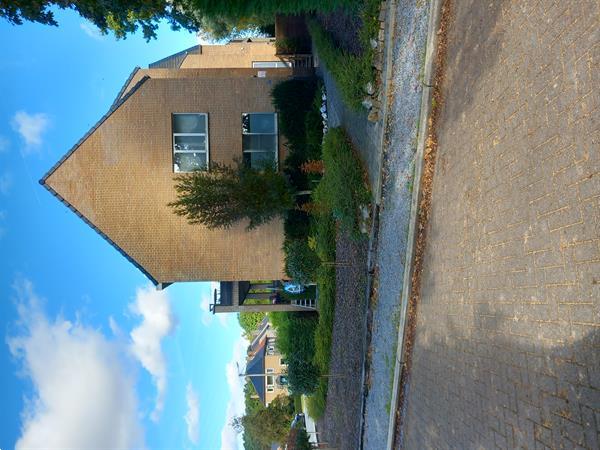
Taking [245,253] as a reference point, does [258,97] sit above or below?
above

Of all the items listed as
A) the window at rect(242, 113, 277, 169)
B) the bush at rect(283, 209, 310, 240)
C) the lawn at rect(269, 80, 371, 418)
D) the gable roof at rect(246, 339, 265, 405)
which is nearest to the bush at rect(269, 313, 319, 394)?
the lawn at rect(269, 80, 371, 418)

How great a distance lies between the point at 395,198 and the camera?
12.3 metres

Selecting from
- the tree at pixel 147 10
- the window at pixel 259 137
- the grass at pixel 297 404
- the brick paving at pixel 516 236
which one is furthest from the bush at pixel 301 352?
the tree at pixel 147 10

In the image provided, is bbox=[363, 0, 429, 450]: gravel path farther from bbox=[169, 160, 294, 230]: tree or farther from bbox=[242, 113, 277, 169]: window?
bbox=[242, 113, 277, 169]: window

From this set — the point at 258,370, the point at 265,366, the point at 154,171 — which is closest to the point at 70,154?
the point at 154,171

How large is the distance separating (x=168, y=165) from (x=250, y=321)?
2848 inches

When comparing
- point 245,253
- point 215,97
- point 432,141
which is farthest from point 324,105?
point 432,141

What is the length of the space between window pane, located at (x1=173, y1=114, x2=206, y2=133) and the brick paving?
12077 millimetres

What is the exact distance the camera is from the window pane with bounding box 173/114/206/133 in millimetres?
20062

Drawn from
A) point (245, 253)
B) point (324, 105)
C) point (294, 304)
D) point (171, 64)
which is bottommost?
point (294, 304)

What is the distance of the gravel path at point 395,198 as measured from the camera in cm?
1131

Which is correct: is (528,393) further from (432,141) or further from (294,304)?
(294,304)

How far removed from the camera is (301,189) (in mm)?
20391

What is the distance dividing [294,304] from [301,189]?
6461 millimetres
